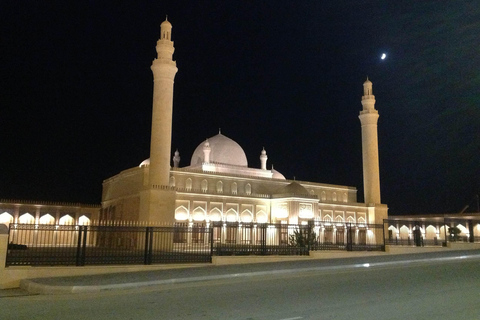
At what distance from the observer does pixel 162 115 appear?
25047 millimetres

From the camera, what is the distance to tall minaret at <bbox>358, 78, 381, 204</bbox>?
36.1 metres

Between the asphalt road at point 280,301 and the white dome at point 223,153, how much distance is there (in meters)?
26.3

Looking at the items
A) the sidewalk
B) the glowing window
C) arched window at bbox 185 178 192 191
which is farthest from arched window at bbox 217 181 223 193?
the sidewalk

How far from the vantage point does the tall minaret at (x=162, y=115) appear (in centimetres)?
2480

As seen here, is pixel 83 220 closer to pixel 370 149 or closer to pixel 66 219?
pixel 66 219

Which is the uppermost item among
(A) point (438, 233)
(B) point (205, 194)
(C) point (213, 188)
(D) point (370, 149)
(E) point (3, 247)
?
(D) point (370, 149)

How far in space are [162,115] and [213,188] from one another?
9.44m

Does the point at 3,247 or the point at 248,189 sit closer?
the point at 3,247

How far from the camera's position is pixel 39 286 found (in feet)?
28.6

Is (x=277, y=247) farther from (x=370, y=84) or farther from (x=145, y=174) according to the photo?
(x=370, y=84)

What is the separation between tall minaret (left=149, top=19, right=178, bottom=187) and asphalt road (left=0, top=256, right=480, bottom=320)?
49.7 feet

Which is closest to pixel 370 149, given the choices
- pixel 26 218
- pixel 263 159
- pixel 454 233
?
pixel 263 159

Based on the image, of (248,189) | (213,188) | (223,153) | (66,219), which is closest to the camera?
(213,188)

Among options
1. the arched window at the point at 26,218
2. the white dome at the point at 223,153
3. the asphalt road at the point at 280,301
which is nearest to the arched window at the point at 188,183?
the white dome at the point at 223,153
